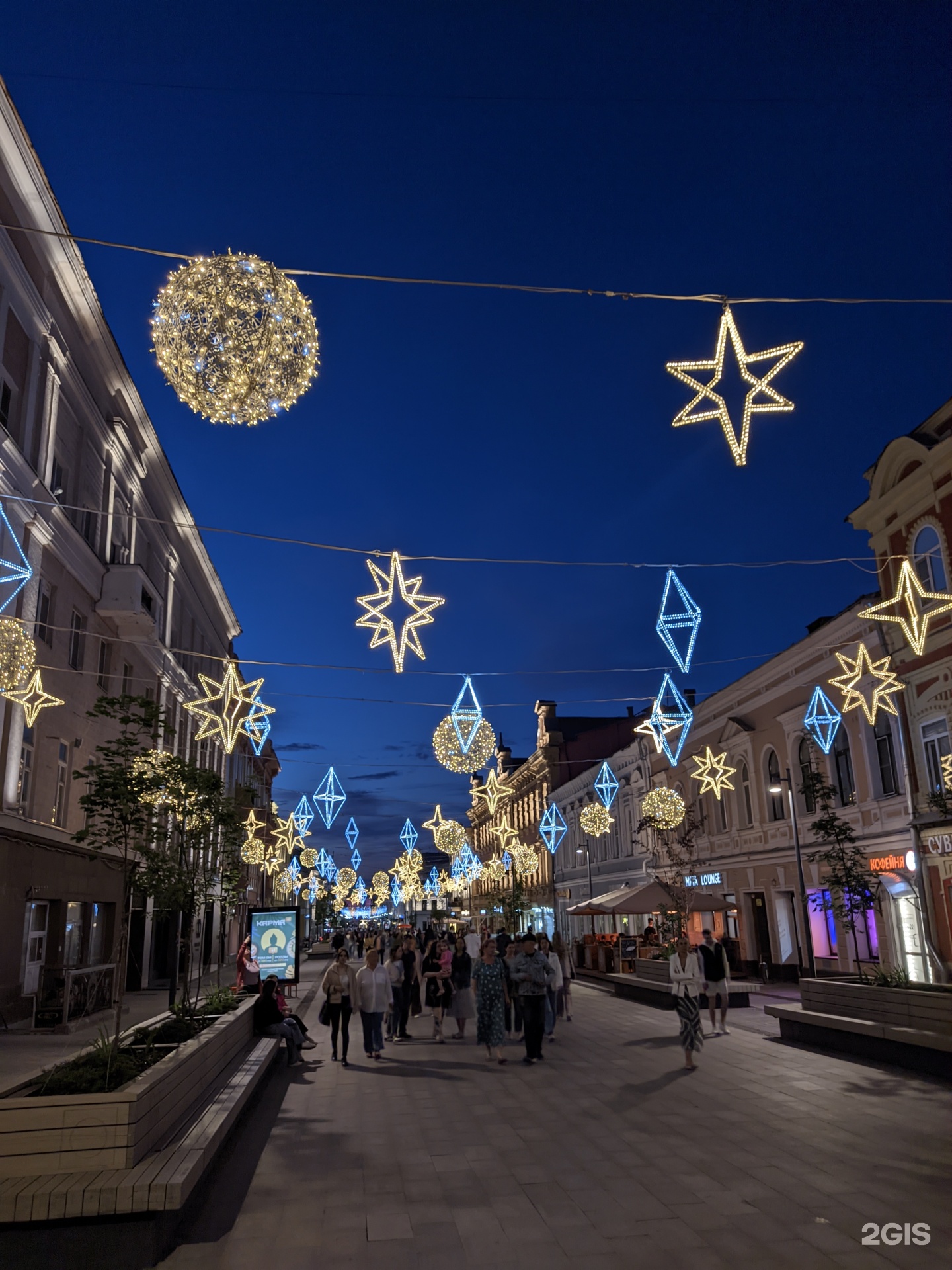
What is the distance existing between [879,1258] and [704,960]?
11957mm

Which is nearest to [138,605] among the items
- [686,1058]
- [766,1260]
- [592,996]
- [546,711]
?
[592,996]

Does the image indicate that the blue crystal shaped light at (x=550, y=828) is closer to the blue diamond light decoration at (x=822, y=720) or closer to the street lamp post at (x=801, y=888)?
the street lamp post at (x=801, y=888)

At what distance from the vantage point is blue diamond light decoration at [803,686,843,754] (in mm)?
23422

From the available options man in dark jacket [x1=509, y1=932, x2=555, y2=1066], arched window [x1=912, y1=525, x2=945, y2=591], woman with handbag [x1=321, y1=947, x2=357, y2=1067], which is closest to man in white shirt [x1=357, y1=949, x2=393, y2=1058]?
woman with handbag [x1=321, y1=947, x2=357, y2=1067]

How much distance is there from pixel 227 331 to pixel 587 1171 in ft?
24.6

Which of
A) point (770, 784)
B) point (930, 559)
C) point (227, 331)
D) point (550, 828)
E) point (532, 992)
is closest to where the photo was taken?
point (227, 331)

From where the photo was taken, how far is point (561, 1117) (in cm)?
973

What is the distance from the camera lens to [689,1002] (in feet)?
42.1

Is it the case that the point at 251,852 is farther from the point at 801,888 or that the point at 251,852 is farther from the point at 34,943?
the point at 801,888

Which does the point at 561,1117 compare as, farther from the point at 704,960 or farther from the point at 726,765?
the point at 726,765

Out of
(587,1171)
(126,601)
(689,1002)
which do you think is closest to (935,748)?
(689,1002)

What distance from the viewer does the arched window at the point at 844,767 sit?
25.1 meters

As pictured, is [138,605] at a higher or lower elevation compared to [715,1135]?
higher

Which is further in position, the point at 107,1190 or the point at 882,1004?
the point at 882,1004
